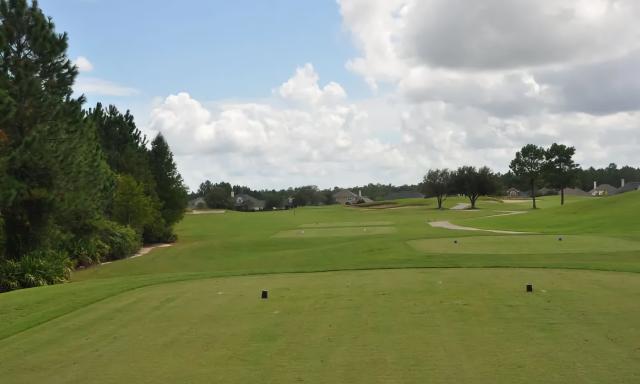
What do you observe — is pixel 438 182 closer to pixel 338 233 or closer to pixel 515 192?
pixel 338 233

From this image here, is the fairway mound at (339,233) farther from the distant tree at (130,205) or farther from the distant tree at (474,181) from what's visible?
the distant tree at (474,181)

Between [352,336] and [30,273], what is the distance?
19494mm

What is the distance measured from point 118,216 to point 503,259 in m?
37.3

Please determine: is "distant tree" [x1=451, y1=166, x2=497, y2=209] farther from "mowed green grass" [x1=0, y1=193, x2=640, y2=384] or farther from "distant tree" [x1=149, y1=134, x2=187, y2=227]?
"mowed green grass" [x1=0, y1=193, x2=640, y2=384]

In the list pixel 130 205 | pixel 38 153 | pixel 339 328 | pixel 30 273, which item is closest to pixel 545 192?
pixel 130 205

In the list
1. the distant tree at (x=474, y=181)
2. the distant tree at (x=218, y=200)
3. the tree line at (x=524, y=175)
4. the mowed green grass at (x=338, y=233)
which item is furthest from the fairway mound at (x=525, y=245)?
the distant tree at (x=218, y=200)

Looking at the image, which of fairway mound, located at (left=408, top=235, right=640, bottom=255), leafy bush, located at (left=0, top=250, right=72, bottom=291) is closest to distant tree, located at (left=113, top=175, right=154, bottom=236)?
leafy bush, located at (left=0, top=250, right=72, bottom=291)

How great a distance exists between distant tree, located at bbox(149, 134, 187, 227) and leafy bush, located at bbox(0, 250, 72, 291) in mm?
34530

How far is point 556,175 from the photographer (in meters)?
93.0

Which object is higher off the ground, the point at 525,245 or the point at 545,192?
the point at 545,192

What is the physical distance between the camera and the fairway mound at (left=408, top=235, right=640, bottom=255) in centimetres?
2546

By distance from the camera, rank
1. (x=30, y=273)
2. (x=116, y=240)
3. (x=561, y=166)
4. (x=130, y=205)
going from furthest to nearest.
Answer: (x=561, y=166), (x=130, y=205), (x=116, y=240), (x=30, y=273)

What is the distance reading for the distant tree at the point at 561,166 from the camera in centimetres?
9225

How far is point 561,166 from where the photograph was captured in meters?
92.9
